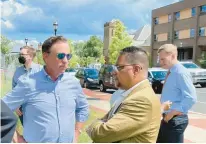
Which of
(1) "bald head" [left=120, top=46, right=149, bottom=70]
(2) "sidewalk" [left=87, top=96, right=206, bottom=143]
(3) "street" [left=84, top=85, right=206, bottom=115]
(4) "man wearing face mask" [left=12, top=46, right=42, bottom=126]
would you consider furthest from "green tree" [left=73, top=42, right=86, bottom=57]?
(1) "bald head" [left=120, top=46, right=149, bottom=70]

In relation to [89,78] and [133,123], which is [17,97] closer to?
[133,123]

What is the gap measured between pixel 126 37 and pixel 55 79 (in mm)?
58229

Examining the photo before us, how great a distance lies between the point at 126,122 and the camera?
222cm

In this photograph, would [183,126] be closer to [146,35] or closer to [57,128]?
[57,128]

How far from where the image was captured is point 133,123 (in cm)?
223

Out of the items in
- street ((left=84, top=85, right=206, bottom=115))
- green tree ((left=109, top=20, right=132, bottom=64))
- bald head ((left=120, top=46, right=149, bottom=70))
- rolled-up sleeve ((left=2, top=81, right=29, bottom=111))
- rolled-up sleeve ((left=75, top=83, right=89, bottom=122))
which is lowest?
street ((left=84, top=85, right=206, bottom=115))

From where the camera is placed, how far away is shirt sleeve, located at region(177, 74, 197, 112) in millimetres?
4137

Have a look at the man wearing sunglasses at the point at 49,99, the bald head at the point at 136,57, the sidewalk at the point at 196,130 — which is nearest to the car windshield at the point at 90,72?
the sidewalk at the point at 196,130

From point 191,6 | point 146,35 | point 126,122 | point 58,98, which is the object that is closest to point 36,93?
point 58,98

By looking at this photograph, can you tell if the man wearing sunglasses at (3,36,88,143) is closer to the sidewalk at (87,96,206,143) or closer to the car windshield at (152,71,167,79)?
the sidewalk at (87,96,206,143)

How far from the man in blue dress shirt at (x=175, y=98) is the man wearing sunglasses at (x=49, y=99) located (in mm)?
1255

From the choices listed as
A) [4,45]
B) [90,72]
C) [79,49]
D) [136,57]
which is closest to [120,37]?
[4,45]

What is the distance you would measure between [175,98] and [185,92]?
0.43 ft

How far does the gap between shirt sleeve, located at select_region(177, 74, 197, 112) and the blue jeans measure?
138mm
